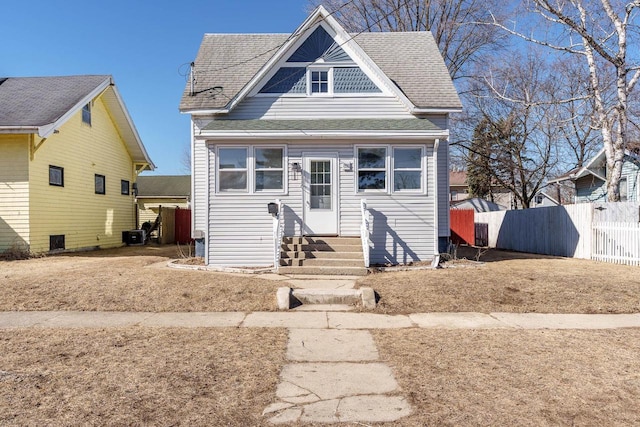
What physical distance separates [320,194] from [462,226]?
37.9 ft

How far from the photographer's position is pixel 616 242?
1271cm

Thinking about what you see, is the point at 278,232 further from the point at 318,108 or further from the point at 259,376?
the point at 259,376

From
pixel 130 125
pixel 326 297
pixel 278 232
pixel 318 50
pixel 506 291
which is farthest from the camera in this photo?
pixel 130 125

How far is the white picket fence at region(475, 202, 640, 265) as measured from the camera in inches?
490

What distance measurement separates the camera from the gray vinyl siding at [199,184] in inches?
499

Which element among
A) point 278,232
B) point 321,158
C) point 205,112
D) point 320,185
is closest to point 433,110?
point 321,158

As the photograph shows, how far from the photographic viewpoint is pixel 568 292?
8.04 meters

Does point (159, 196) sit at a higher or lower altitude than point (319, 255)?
higher

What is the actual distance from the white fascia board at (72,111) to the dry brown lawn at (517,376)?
1255cm

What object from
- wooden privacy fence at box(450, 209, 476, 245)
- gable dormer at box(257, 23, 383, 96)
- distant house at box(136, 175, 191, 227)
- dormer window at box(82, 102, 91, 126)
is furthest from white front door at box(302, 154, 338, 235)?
distant house at box(136, 175, 191, 227)

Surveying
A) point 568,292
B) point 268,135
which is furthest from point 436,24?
point 568,292

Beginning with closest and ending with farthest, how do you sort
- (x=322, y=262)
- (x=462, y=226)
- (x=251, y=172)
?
(x=322, y=262) < (x=251, y=172) < (x=462, y=226)

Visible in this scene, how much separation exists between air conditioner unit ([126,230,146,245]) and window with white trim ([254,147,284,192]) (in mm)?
11298

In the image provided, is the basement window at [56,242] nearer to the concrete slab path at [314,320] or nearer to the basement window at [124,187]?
the basement window at [124,187]
